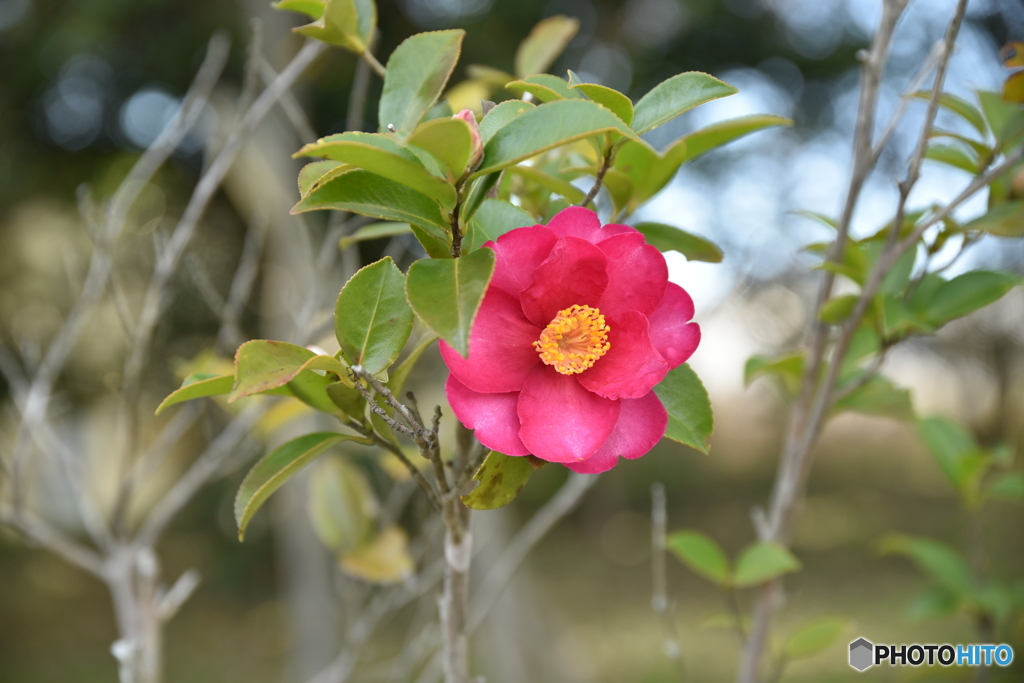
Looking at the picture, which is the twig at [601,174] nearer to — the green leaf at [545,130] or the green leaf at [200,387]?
the green leaf at [545,130]

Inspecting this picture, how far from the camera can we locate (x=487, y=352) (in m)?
0.41

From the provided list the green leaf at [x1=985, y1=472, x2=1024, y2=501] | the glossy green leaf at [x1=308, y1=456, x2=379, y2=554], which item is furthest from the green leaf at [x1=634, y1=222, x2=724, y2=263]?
the green leaf at [x1=985, y1=472, x2=1024, y2=501]

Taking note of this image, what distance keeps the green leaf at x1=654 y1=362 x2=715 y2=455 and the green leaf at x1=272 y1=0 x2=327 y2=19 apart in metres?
0.39

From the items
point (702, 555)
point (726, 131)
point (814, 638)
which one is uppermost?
point (726, 131)

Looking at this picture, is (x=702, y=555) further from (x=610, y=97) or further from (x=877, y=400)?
(x=610, y=97)

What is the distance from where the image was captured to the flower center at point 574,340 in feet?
1.36

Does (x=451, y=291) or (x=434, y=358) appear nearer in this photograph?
(x=451, y=291)

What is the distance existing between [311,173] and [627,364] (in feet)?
0.77

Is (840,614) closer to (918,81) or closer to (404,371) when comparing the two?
(918,81)

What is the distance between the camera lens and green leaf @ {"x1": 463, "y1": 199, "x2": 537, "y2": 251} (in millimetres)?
432

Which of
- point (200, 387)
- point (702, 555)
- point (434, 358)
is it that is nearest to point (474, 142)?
point (200, 387)

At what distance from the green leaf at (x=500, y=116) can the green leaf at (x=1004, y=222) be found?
0.50 m

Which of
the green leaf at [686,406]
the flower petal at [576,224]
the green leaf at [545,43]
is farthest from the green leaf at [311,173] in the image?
the green leaf at [545,43]

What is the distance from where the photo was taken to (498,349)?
41 centimetres
